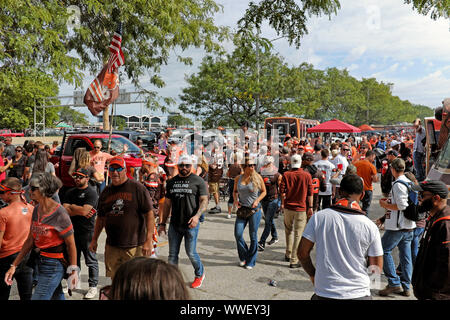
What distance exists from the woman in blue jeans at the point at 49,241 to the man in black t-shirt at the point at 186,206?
5.57 ft

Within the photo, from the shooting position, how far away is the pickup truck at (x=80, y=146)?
10641 millimetres

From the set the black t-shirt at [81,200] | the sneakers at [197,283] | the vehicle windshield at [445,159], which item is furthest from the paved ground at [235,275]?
the vehicle windshield at [445,159]

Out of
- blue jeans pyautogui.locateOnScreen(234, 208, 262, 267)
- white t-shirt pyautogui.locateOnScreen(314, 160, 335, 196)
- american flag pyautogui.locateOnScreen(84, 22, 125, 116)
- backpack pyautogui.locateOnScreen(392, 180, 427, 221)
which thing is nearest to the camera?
backpack pyautogui.locateOnScreen(392, 180, 427, 221)

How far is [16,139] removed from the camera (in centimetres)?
3562

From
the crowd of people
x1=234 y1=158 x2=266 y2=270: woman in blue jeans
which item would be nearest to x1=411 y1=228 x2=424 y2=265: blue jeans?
the crowd of people

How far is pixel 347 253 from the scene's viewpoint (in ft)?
9.64

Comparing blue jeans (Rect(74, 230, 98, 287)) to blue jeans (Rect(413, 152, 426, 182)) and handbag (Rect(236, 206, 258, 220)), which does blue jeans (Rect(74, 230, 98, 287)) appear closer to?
handbag (Rect(236, 206, 258, 220))

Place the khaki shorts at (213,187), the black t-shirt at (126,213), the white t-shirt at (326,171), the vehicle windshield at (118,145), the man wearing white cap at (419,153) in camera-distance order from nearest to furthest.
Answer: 1. the black t-shirt at (126,213)
2. the white t-shirt at (326,171)
3. the khaki shorts at (213,187)
4. the man wearing white cap at (419,153)
5. the vehicle windshield at (118,145)

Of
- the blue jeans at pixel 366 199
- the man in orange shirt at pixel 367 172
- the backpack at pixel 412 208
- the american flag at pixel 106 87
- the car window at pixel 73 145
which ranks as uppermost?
the american flag at pixel 106 87

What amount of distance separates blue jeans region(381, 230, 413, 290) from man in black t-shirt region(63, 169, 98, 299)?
3.93m

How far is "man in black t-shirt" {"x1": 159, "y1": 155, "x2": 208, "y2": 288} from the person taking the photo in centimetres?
517

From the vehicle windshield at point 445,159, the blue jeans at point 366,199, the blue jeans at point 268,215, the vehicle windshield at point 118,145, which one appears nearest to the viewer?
the vehicle windshield at point 445,159

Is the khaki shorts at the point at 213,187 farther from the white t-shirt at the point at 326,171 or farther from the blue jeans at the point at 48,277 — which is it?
the blue jeans at the point at 48,277

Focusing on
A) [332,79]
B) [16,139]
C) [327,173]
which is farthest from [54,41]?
[332,79]
